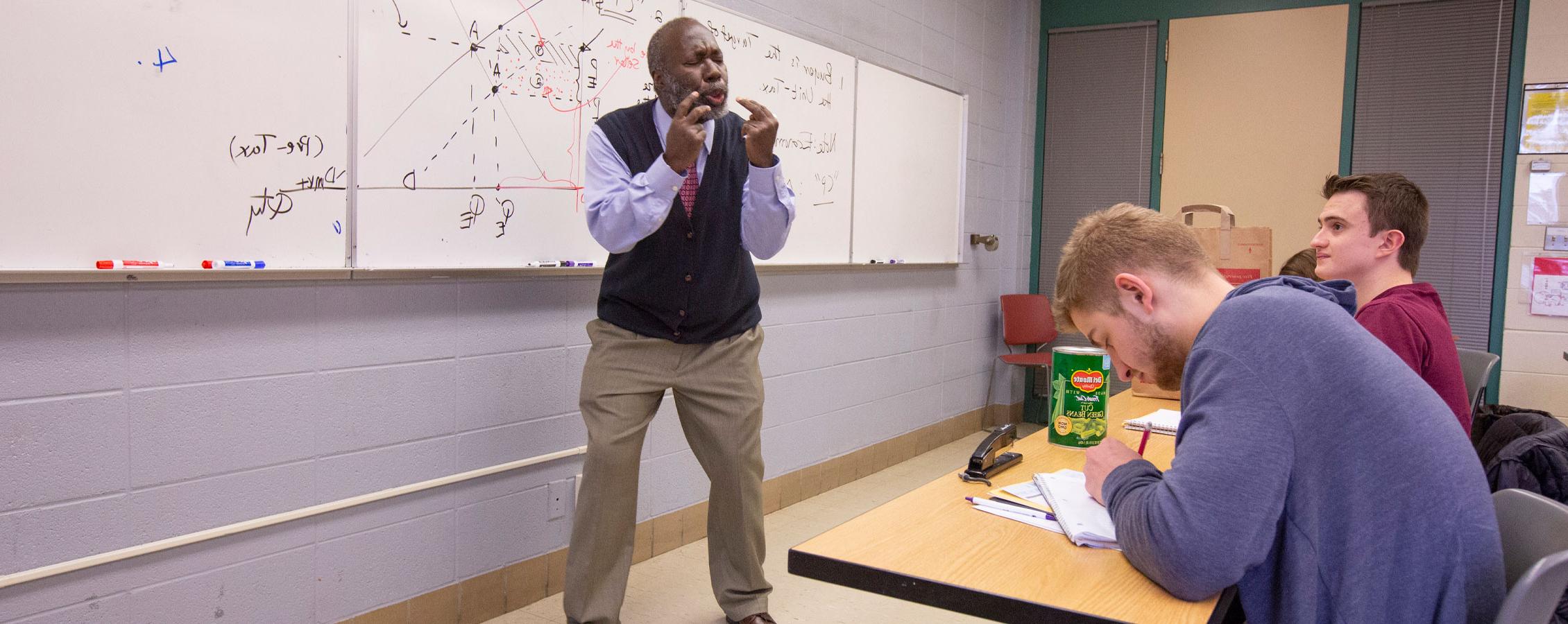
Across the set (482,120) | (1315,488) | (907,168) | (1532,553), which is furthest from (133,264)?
(907,168)

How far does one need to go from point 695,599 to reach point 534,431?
2.26 ft

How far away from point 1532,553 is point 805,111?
2.86m

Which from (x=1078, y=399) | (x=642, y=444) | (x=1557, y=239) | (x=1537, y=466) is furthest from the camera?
(x=1557, y=239)

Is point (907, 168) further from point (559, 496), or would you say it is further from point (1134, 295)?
point (1134, 295)

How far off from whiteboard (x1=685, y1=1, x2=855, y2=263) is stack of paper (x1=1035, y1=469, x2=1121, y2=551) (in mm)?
2018

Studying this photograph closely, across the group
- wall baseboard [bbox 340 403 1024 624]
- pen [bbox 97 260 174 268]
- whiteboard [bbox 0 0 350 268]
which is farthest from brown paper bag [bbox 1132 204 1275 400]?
pen [bbox 97 260 174 268]

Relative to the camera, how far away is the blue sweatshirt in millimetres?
1032

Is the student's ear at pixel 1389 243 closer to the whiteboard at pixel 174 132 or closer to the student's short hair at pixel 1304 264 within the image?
the student's short hair at pixel 1304 264

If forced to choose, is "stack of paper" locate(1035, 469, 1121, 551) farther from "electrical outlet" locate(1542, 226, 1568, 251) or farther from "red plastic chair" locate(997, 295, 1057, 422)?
"electrical outlet" locate(1542, 226, 1568, 251)

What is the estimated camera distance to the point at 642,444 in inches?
95.3

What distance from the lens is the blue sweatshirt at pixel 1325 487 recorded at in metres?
1.03

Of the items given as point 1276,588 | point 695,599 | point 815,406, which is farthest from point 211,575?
point 815,406

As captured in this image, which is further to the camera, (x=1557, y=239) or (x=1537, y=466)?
(x=1557, y=239)

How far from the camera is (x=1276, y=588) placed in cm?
112
